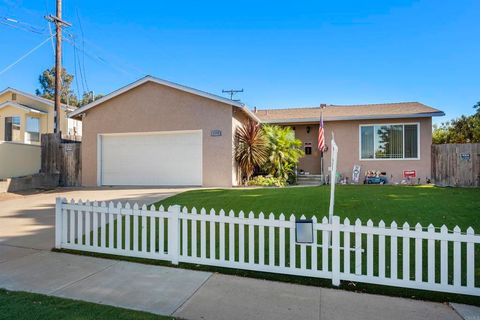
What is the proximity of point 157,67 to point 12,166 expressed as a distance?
35.8ft

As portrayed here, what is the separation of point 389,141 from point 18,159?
59.3 feet

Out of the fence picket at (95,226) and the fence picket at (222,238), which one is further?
the fence picket at (95,226)

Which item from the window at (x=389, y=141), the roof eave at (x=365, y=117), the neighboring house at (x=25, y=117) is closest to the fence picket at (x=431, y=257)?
the roof eave at (x=365, y=117)

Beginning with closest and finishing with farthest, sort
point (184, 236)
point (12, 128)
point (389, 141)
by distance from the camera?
point (184, 236) → point (389, 141) → point (12, 128)

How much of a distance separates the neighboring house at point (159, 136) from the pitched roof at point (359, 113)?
246 centimetres

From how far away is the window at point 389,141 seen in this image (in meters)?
15.6

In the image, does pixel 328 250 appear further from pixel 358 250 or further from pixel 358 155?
pixel 358 155

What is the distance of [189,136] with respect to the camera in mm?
15039

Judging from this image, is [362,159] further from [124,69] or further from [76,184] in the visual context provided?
[124,69]

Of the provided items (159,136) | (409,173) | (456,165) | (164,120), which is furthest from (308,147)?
(159,136)

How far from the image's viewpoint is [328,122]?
1661 cm

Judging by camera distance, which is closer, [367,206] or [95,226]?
[95,226]

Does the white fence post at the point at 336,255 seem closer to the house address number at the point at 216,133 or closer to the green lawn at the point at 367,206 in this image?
the green lawn at the point at 367,206

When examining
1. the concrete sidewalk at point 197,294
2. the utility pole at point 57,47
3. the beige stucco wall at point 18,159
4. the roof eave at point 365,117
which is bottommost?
the concrete sidewalk at point 197,294
